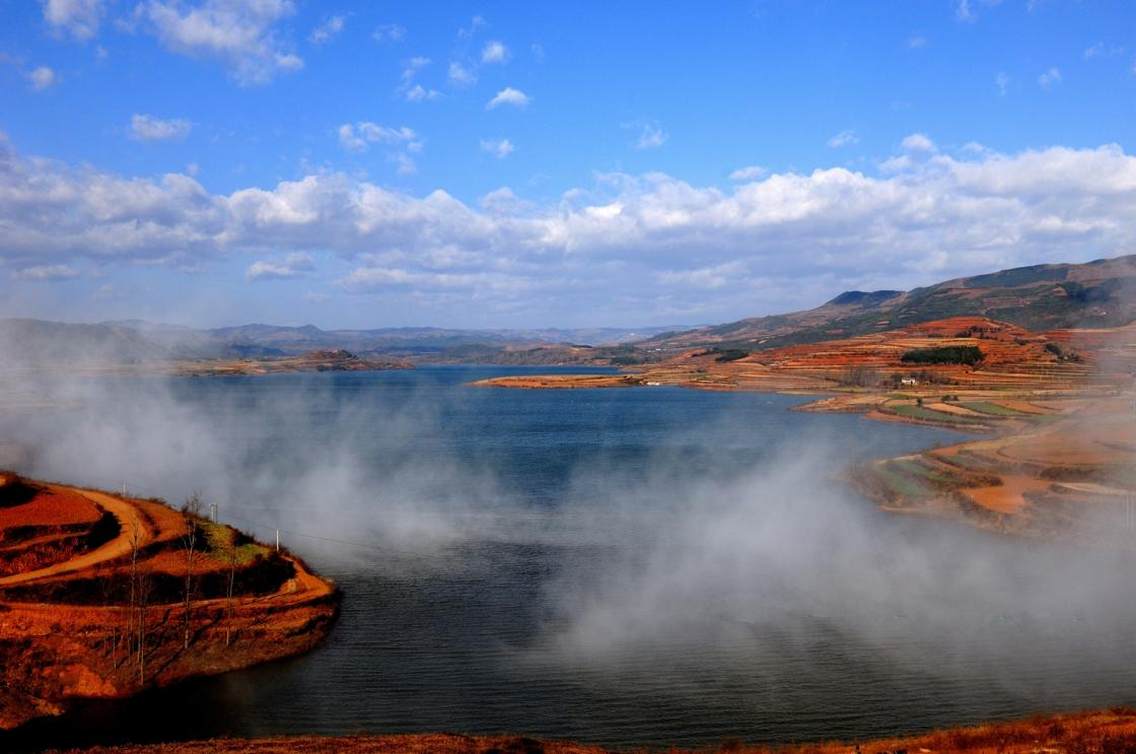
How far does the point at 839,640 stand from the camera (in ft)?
56.5

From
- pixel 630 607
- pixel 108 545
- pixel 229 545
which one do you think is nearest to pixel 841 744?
pixel 630 607

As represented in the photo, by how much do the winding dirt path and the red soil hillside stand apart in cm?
5

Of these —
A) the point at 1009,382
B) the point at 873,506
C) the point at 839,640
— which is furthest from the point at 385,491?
the point at 1009,382

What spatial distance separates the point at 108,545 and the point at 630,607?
42.1 ft

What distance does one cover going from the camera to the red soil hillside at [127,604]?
50.1 ft

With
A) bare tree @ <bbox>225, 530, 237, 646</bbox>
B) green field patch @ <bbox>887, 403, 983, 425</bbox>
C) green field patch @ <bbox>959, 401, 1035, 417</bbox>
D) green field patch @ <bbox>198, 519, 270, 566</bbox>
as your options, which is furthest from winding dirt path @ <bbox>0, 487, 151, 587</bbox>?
green field patch @ <bbox>887, 403, 983, 425</bbox>

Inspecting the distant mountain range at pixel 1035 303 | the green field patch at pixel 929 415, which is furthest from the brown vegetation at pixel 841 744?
the green field patch at pixel 929 415

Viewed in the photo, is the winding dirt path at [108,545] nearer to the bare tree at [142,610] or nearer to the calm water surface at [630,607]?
the bare tree at [142,610]

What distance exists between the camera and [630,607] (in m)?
19.4

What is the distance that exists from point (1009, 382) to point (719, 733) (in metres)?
65.8

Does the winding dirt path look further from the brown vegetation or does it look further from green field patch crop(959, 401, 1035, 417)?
green field patch crop(959, 401, 1035, 417)

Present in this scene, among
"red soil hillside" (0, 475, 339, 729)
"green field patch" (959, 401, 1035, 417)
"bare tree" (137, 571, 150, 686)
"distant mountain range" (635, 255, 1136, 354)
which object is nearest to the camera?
"red soil hillside" (0, 475, 339, 729)

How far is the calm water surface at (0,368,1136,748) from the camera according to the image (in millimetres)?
14172

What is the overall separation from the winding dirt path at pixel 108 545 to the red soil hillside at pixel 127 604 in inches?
1.8
